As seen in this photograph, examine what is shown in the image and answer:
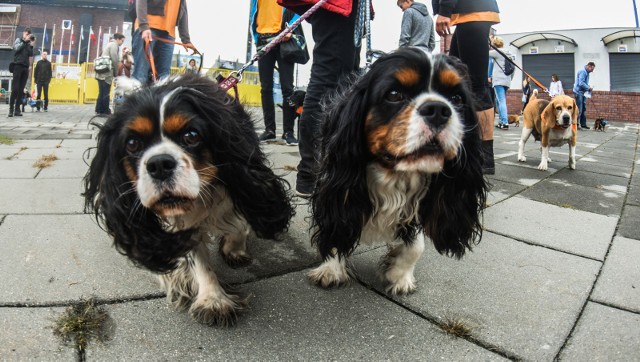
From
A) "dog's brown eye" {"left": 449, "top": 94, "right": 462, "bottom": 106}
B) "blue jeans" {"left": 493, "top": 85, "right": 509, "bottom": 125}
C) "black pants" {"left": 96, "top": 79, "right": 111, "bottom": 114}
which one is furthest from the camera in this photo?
"blue jeans" {"left": 493, "top": 85, "right": 509, "bottom": 125}

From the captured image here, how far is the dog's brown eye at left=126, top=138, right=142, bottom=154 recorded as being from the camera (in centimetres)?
160

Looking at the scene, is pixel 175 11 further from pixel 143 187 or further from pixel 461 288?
pixel 461 288

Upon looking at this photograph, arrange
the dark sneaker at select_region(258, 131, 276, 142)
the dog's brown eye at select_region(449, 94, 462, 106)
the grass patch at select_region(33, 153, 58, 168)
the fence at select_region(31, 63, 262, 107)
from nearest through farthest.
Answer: the dog's brown eye at select_region(449, 94, 462, 106) < the grass patch at select_region(33, 153, 58, 168) < the dark sneaker at select_region(258, 131, 276, 142) < the fence at select_region(31, 63, 262, 107)

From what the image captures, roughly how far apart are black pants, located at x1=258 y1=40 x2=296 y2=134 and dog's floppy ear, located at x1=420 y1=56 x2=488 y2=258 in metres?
3.66

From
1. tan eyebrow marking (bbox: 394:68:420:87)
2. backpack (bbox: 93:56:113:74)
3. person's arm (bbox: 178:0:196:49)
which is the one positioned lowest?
tan eyebrow marking (bbox: 394:68:420:87)

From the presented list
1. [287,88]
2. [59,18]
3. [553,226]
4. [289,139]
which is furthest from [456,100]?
[59,18]

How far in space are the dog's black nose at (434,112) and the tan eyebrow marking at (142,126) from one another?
→ 99 centimetres

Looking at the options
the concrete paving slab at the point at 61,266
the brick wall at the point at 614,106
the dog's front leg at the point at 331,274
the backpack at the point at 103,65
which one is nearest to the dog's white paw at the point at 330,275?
the dog's front leg at the point at 331,274

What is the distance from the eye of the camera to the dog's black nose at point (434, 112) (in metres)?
1.53

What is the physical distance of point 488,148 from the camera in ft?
11.7

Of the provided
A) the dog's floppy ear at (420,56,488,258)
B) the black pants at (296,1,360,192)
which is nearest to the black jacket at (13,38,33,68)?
the black pants at (296,1,360,192)

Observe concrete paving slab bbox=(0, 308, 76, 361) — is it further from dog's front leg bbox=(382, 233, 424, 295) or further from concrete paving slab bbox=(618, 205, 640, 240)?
concrete paving slab bbox=(618, 205, 640, 240)

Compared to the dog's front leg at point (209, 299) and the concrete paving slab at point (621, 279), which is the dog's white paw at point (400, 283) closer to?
the dog's front leg at point (209, 299)

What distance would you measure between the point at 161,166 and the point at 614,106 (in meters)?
23.5
